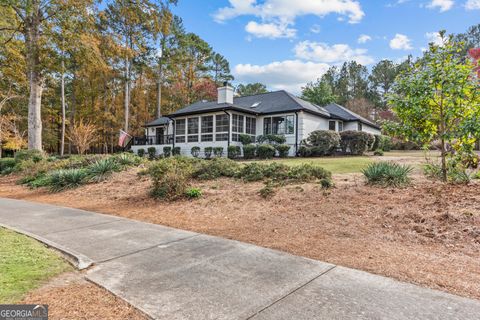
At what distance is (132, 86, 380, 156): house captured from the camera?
21.3 metres

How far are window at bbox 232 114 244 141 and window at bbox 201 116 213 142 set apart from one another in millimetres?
2202

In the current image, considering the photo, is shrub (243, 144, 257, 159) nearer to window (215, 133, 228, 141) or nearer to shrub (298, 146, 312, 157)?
window (215, 133, 228, 141)

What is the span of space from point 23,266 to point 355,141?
720 inches

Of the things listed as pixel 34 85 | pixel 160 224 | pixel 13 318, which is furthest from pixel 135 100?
pixel 13 318

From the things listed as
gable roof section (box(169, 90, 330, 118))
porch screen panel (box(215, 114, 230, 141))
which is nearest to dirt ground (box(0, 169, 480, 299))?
gable roof section (box(169, 90, 330, 118))

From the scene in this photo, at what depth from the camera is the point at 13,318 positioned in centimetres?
241

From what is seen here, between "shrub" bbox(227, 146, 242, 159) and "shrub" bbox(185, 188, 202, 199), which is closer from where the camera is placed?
"shrub" bbox(185, 188, 202, 199)

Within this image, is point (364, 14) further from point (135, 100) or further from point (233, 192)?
point (135, 100)

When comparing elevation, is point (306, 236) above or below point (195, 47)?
below

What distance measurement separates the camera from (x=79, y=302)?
2.70 meters

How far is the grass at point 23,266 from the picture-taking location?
9.19 feet

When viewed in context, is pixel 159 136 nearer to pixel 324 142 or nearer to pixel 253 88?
pixel 324 142

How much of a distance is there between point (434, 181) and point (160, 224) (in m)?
6.31

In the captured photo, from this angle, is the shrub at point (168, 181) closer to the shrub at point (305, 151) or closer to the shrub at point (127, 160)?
the shrub at point (127, 160)
